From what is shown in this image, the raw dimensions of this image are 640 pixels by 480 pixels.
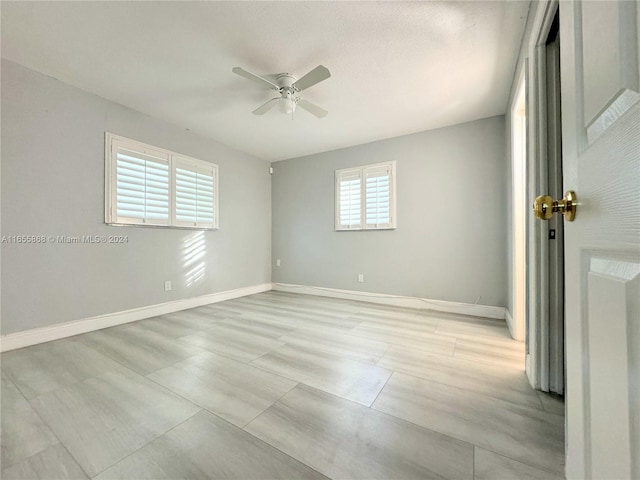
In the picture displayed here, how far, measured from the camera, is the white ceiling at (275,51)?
1.65 meters

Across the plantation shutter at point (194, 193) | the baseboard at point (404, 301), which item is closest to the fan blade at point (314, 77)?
the plantation shutter at point (194, 193)

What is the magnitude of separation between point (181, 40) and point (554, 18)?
2.37 metres

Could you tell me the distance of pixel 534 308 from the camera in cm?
148

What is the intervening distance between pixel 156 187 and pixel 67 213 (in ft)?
2.90

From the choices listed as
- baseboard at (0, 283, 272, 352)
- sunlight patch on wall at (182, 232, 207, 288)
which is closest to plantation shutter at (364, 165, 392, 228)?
sunlight patch on wall at (182, 232, 207, 288)

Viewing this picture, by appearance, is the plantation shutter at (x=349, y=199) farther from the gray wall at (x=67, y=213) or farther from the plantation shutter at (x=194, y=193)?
the gray wall at (x=67, y=213)

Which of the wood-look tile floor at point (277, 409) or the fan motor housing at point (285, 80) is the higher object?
the fan motor housing at point (285, 80)

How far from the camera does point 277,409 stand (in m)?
1.31

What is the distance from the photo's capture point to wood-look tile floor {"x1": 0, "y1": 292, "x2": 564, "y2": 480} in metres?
1.00

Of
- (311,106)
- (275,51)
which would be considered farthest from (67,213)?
(311,106)

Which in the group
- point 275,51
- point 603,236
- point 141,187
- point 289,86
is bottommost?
point 603,236

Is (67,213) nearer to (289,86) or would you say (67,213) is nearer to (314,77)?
(289,86)

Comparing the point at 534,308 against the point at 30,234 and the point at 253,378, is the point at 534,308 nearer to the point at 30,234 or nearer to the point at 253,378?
the point at 253,378

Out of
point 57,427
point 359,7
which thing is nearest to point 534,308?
point 359,7
